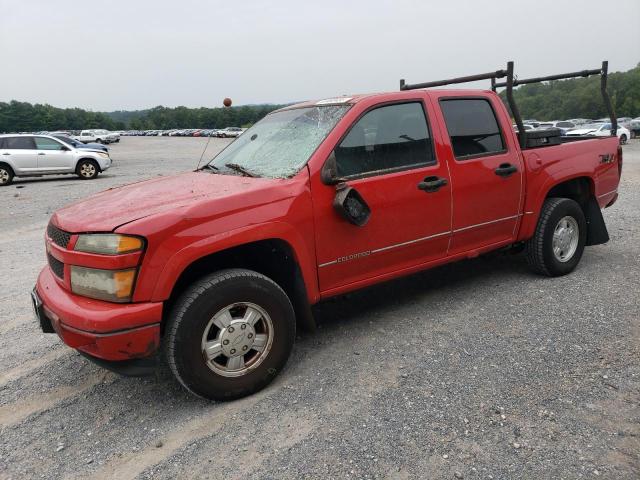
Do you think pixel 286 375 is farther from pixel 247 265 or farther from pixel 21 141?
pixel 21 141

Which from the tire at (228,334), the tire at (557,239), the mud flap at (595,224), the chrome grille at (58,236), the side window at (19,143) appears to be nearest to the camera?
the tire at (228,334)

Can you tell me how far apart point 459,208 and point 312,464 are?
2365 millimetres

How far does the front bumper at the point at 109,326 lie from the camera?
8.39ft

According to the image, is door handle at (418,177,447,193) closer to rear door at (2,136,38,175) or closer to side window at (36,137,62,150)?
rear door at (2,136,38,175)

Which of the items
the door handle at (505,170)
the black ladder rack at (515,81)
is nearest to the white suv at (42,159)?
the black ladder rack at (515,81)

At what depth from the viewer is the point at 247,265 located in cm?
334

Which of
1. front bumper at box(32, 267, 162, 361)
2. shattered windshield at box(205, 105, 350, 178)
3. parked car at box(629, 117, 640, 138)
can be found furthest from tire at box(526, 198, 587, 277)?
parked car at box(629, 117, 640, 138)

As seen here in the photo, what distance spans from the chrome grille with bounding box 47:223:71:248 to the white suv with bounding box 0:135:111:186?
1444cm

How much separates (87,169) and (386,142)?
15345 mm

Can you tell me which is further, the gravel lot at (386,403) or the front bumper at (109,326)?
the front bumper at (109,326)

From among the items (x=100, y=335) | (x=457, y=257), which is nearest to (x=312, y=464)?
(x=100, y=335)

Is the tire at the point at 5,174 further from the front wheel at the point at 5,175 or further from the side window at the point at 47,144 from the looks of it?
the side window at the point at 47,144

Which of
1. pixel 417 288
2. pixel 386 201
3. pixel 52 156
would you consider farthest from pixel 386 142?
pixel 52 156

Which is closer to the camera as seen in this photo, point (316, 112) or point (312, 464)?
point (312, 464)
